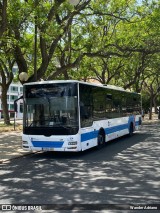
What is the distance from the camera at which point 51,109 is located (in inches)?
514

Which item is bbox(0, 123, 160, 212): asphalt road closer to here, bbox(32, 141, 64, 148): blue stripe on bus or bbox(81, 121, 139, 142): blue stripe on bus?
bbox(32, 141, 64, 148): blue stripe on bus

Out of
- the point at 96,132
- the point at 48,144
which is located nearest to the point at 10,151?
the point at 48,144

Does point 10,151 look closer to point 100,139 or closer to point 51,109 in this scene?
point 51,109

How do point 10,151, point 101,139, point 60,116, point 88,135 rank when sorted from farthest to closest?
point 101,139 < point 10,151 < point 88,135 < point 60,116

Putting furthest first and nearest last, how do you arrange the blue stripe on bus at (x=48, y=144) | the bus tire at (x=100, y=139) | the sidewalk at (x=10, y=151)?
the bus tire at (x=100, y=139), the sidewalk at (x=10, y=151), the blue stripe on bus at (x=48, y=144)

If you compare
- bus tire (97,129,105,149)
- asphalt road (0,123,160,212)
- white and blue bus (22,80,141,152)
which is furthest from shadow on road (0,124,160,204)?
bus tire (97,129,105,149)

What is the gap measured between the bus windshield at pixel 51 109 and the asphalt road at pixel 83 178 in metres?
1.14

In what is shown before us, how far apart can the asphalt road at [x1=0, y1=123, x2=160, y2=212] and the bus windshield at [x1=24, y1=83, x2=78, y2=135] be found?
1.14 m

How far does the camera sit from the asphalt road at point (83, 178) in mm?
7238

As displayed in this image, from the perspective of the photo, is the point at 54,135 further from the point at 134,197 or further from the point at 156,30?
the point at 156,30

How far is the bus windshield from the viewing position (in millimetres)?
12844

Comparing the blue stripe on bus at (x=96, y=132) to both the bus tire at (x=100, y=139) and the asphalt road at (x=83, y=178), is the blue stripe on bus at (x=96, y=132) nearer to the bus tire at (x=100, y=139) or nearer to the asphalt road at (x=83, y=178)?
the bus tire at (x=100, y=139)

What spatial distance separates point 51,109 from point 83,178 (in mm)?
4263

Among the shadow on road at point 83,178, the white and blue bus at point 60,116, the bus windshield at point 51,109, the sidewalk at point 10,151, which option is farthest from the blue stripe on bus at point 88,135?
the sidewalk at point 10,151
